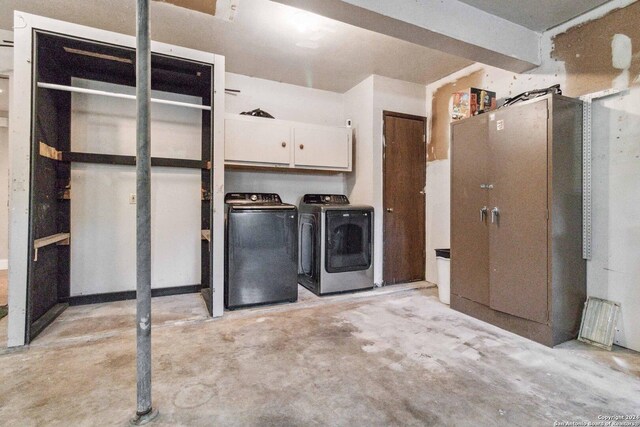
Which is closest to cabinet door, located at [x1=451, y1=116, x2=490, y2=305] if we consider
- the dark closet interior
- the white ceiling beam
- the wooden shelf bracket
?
the white ceiling beam

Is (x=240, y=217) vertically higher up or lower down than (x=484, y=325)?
higher up

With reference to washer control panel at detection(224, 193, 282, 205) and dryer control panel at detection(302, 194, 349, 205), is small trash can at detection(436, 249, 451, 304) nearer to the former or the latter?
dryer control panel at detection(302, 194, 349, 205)

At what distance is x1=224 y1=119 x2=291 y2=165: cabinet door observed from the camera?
332 centimetres

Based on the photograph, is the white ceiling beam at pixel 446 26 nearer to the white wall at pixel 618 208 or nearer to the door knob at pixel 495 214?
the white wall at pixel 618 208

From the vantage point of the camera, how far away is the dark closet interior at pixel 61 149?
2.30m

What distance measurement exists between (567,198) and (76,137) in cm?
453

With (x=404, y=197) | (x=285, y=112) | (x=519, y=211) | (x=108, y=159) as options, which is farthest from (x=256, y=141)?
(x=519, y=211)

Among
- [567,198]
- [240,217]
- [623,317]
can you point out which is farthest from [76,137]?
[623,317]

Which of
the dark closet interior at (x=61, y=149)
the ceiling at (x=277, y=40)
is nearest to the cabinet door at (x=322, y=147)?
the ceiling at (x=277, y=40)

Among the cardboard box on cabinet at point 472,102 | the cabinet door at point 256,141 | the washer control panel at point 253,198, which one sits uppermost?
the cardboard box on cabinet at point 472,102

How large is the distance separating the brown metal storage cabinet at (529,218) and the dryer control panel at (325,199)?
1779 mm

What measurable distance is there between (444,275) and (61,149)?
13.4 feet

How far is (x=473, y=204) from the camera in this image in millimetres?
2764

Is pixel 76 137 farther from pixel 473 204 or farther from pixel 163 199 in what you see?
pixel 473 204
